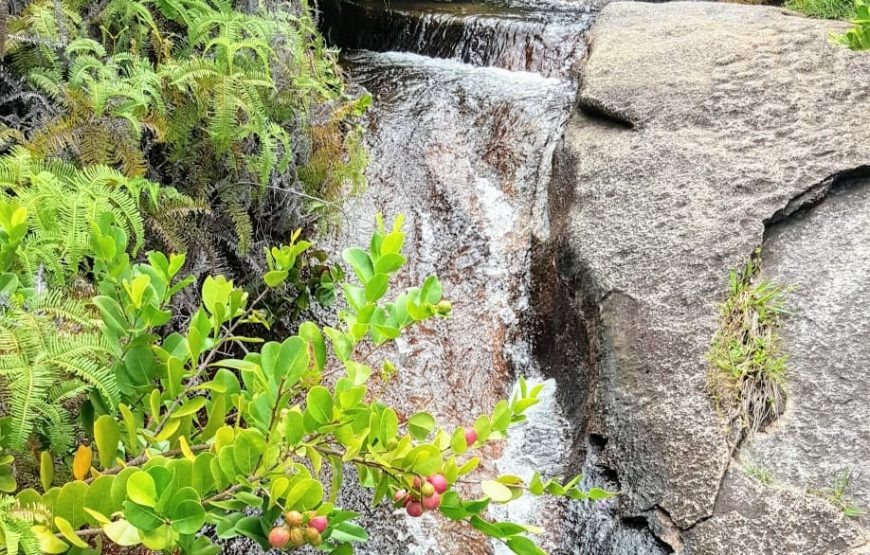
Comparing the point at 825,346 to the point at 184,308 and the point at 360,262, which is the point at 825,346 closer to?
the point at 360,262

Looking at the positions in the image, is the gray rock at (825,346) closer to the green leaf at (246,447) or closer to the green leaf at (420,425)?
the green leaf at (420,425)

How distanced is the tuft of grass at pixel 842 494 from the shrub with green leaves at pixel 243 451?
146 cm

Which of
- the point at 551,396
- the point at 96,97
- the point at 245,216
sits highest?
the point at 96,97

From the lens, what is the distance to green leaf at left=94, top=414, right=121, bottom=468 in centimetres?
125

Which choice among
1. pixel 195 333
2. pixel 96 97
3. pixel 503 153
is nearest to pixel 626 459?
pixel 195 333

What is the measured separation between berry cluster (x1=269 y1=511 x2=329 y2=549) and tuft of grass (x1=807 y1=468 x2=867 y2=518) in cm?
214

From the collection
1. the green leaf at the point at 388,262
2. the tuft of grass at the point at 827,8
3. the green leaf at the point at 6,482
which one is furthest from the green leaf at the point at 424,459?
the tuft of grass at the point at 827,8

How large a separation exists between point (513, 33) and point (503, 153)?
2812mm

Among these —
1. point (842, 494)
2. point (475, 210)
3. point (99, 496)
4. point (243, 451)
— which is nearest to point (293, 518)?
point (243, 451)

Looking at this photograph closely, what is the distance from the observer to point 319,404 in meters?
1.13

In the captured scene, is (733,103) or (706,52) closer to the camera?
(733,103)

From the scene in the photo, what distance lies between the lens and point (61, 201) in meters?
2.12

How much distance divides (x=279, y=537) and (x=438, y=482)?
0.99 ft

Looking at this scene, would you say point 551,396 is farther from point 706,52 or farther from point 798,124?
point 706,52
